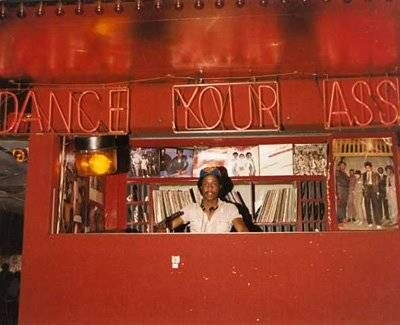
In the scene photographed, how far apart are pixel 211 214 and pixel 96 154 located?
153 centimetres

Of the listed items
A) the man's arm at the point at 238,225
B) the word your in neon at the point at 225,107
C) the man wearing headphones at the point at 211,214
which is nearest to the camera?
the word your in neon at the point at 225,107

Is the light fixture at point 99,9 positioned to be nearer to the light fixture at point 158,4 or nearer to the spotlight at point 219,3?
the light fixture at point 158,4

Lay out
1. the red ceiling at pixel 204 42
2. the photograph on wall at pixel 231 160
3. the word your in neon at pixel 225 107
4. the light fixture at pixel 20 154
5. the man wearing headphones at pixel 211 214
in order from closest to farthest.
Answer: the red ceiling at pixel 204 42, the word your in neon at pixel 225 107, the man wearing headphones at pixel 211 214, the light fixture at pixel 20 154, the photograph on wall at pixel 231 160

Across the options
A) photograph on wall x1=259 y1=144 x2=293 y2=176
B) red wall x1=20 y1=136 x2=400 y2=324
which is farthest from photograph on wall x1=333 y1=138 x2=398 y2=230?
red wall x1=20 y1=136 x2=400 y2=324

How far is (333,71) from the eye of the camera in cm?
541

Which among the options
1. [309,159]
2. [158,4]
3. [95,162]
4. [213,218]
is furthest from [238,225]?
[158,4]

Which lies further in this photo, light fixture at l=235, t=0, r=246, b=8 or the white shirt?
the white shirt

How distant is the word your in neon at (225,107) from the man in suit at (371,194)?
1.37 metres

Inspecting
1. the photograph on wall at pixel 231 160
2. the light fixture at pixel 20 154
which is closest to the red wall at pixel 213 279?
the light fixture at pixel 20 154

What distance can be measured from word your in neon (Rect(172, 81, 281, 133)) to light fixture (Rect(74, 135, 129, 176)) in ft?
2.91

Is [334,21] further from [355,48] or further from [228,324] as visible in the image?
[228,324]

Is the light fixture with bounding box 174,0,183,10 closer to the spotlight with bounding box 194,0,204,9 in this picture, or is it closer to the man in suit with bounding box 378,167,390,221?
the spotlight with bounding box 194,0,204,9

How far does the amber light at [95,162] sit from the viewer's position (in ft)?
19.7

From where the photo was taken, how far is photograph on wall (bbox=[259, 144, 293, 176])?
6.60m
